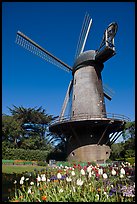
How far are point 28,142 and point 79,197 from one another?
36.6 meters

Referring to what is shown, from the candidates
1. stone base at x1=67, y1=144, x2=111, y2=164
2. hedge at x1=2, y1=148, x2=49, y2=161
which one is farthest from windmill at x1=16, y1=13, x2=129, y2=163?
hedge at x1=2, y1=148, x2=49, y2=161

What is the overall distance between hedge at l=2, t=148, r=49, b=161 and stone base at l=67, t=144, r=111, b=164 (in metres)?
10.5

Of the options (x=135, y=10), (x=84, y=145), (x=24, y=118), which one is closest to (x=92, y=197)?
(x=135, y=10)

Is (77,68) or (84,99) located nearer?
(84,99)

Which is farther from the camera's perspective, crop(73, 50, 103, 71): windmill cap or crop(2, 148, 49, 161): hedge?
crop(2, 148, 49, 161): hedge

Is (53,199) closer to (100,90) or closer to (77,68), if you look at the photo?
(100,90)

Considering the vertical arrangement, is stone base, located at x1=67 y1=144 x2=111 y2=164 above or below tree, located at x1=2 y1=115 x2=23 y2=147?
below

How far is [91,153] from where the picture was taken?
2172 cm

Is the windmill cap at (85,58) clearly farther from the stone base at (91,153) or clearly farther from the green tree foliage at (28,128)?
the green tree foliage at (28,128)

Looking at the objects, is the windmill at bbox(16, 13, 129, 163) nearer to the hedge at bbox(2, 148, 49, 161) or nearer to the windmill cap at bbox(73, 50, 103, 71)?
the windmill cap at bbox(73, 50, 103, 71)

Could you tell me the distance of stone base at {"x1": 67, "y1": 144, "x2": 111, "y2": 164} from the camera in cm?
2158

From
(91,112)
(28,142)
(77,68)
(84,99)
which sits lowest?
(28,142)

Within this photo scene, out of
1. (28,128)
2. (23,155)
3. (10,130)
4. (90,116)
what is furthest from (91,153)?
(28,128)

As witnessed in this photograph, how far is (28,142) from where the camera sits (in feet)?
128
